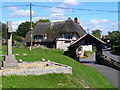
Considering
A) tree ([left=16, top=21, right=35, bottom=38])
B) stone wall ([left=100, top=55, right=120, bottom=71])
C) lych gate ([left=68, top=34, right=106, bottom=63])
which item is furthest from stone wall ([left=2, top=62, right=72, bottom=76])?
tree ([left=16, top=21, right=35, bottom=38])

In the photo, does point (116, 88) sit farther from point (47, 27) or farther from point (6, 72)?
point (47, 27)

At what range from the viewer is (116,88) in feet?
54.5

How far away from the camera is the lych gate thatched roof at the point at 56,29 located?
5122cm

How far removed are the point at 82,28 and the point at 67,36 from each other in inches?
227

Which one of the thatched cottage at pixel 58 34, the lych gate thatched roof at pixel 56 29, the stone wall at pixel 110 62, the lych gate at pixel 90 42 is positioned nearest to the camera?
the stone wall at pixel 110 62

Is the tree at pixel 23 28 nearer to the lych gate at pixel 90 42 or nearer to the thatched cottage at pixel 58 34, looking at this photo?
the thatched cottage at pixel 58 34

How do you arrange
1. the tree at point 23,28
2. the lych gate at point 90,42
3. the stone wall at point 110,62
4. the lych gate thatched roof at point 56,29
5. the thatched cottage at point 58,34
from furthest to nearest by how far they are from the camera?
the tree at point 23,28
the thatched cottage at point 58,34
the lych gate thatched roof at point 56,29
the lych gate at point 90,42
the stone wall at point 110,62

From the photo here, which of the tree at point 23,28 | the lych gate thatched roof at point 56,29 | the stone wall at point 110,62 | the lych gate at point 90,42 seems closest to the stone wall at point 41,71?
the stone wall at point 110,62

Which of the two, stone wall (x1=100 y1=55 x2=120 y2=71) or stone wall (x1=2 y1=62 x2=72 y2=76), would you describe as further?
stone wall (x1=100 y1=55 x2=120 y2=71)

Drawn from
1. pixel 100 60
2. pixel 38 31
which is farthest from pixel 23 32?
pixel 100 60

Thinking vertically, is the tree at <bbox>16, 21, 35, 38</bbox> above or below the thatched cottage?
above

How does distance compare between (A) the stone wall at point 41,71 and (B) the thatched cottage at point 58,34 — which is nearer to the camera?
(A) the stone wall at point 41,71

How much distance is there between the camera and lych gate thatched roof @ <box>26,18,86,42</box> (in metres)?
51.2

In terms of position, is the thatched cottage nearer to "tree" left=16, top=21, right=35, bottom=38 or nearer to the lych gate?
the lych gate
